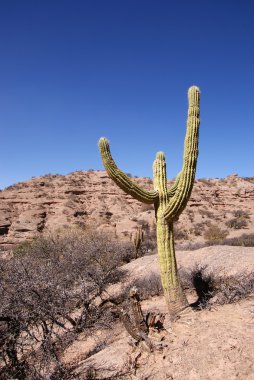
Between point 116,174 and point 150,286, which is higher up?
point 116,174

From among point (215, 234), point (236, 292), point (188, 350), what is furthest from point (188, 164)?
point (215, 234)

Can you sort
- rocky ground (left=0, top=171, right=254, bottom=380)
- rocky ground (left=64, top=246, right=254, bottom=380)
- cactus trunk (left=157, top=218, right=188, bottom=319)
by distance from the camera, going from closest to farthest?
rocky ground (left=64, top=246, right=254, bottom=380) < rocky ground (left=0, top=171, right=254, bottom=380) < cactus trunk (left=157, top=218, right=188, bottom=319)

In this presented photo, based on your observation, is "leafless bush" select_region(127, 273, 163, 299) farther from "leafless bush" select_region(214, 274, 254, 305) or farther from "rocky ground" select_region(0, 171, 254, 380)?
"leafless bush" select_region(214, 274, 254, 305)

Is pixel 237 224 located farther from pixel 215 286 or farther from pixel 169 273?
pixel 169 273

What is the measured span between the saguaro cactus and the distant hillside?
13.8 metres

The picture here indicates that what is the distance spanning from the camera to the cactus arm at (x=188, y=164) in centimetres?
599

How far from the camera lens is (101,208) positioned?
26.9 metres

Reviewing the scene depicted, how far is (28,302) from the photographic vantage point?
5.27 meters

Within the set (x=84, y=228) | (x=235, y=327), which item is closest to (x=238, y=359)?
(x=235, y=327)

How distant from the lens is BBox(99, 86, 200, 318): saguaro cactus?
5859 millimetres

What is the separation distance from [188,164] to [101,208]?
21253 mm

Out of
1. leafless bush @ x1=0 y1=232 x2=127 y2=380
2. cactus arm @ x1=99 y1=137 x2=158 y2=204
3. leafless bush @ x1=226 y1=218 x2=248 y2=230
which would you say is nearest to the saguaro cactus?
cactus arm @ x1=99 y1=137 x2=158 y2=204

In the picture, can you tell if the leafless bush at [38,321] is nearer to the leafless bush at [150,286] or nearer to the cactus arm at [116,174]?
the leafless bush at [150,286]

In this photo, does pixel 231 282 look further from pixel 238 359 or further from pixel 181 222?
pixel 181 222
